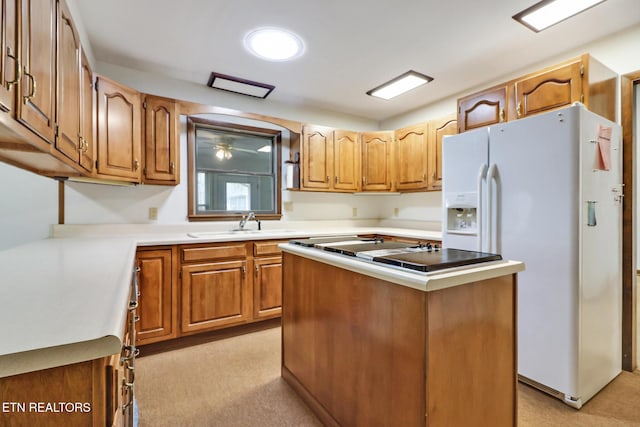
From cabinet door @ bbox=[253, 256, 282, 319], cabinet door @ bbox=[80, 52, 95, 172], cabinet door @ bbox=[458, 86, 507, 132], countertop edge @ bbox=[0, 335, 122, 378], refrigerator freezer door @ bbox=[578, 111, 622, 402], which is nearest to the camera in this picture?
countertop edge @ bbox=[0, 335, 122, 378]

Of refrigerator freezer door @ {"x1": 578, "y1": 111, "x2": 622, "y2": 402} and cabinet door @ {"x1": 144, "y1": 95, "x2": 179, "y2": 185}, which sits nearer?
refrigerator freezer door @ {"x1": 578, "y1": 111, "x2": 622, "y2": 402}

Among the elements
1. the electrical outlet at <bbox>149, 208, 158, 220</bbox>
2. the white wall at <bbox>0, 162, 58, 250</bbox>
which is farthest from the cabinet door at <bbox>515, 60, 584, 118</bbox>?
the white wall at <bbox>0, 162, 58, 250</bbox>

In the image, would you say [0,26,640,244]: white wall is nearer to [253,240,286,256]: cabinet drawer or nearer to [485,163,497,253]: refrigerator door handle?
[253,240,286,256]: cabinet drawer

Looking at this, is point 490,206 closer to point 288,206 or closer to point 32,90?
point 288,206

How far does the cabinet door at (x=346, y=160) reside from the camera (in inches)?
144

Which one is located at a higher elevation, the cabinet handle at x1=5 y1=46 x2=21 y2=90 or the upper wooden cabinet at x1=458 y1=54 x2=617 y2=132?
the upper wooden cabinet at x1=458 y1=54 x2=617 y2=132

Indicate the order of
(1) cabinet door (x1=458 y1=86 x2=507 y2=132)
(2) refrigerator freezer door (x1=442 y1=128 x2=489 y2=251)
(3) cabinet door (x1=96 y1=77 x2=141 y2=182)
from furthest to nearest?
(1) cabinet door (x1=458 y1=86 x2=507 y2=132) → (3) cabinet door (x1=96 y1=77 x2=141 y2=182) → (2) refrigerator freezer door (x1=442 y1=128 x2=489 y2=251)

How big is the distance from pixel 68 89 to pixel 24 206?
1224 mm

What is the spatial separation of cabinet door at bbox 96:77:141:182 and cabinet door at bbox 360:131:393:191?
7.94ft

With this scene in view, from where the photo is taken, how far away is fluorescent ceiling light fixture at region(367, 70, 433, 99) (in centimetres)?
297

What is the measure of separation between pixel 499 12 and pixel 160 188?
3024mm

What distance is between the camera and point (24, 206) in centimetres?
225

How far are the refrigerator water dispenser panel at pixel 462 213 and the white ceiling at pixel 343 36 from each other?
1.20m

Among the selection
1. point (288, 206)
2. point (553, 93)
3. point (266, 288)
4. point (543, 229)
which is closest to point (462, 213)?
point (543, 229)
